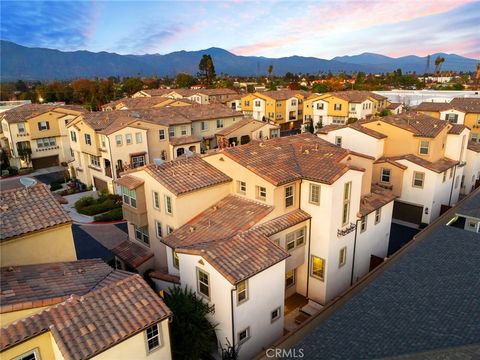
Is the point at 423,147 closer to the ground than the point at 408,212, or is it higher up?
higher up

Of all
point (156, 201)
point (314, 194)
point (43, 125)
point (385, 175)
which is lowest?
point (385, 175)

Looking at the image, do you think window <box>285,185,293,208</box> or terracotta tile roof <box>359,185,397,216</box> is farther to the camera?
terracotta tile roof <box>359,185,397,216</box>

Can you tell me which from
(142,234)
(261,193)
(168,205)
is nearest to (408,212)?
(261,193)

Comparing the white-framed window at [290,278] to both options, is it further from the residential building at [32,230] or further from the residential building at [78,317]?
the residential building at [32,230]

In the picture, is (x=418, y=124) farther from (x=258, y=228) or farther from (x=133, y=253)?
(x=133, y=253)

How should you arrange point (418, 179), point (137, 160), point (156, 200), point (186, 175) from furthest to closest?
1. point (137, 160)
2. point (418, 179)
3. point (156, 200)
4. point (186, 175)

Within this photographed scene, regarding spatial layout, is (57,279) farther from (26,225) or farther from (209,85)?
(209,85)

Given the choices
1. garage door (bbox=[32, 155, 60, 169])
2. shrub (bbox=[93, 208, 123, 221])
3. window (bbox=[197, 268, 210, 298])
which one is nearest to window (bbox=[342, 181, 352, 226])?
window (bbox=[197, 268, 210, 298])

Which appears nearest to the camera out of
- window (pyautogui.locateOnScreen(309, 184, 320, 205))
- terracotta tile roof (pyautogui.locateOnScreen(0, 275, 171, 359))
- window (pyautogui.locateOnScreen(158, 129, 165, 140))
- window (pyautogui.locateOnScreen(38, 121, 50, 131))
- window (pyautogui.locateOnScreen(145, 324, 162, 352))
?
terracotta tile roof (pyautogui.locateOnScreen(0, 275, 171, 359))

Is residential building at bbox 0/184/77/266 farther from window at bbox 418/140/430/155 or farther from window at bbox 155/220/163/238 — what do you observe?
window at bbox 418/140/430/155
